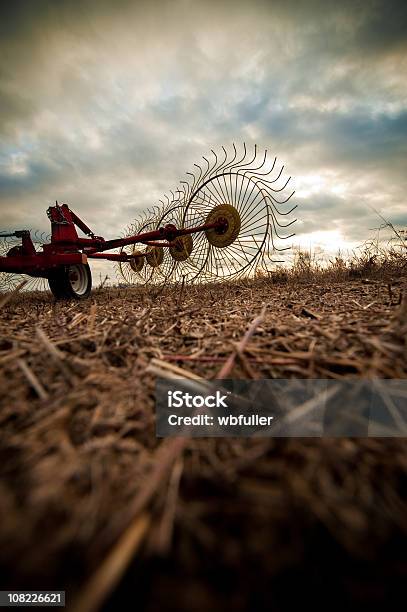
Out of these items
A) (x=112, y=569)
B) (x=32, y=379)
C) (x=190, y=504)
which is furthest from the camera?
(x=32, y=379)

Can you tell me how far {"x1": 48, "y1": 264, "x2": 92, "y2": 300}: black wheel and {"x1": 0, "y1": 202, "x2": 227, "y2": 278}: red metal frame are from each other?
0.36 feet

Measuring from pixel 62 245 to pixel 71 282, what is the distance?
56cm

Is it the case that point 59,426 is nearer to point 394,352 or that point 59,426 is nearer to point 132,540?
point 132,540

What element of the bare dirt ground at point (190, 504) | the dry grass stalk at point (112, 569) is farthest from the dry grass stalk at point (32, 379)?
the dry grass stalk at point (112, 569)

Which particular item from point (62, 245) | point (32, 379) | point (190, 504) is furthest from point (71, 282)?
point (190, 504)

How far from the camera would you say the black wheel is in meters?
3.88

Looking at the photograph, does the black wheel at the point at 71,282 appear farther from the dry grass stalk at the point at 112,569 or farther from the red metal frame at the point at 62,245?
the dry grass stalk at the point at 112,569

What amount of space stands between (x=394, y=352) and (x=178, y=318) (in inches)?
52.2

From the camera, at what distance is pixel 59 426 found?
86 cm

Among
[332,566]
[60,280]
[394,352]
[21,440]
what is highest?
[60,280]

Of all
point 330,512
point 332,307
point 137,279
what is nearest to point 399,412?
point 330,512

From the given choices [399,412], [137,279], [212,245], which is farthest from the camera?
[137,279]

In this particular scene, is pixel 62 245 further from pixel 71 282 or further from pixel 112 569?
pixel 112 569

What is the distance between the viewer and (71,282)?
14.1ft
